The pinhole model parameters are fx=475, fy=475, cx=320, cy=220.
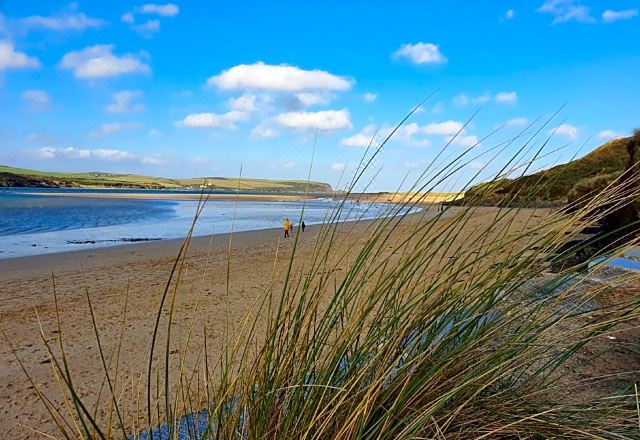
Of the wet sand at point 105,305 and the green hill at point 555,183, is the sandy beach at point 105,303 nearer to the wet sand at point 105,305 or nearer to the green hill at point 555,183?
the wet sand at point 105,305

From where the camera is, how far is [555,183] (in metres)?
2.25

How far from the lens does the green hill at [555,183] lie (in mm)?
2027

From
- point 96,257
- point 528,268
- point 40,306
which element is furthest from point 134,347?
point 96,257

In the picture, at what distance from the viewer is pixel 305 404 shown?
1.62 meters

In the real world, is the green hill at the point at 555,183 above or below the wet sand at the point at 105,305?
above

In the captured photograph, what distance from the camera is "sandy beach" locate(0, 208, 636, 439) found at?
375 cm

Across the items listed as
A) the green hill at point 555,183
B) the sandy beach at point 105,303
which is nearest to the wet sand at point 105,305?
the sandy beach at point 105,303

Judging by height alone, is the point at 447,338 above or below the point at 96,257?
above

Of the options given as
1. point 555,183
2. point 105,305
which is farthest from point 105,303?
point 555,183

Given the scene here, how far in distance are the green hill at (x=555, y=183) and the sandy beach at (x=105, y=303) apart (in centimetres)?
18

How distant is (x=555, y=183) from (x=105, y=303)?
7.47 m

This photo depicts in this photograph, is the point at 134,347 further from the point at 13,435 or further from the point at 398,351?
the point at 398,351

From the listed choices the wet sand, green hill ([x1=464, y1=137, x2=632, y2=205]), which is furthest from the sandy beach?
green hill ([x1=464, y1=137, x2=632, y2=205])

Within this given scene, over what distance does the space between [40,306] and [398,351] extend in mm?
7801
